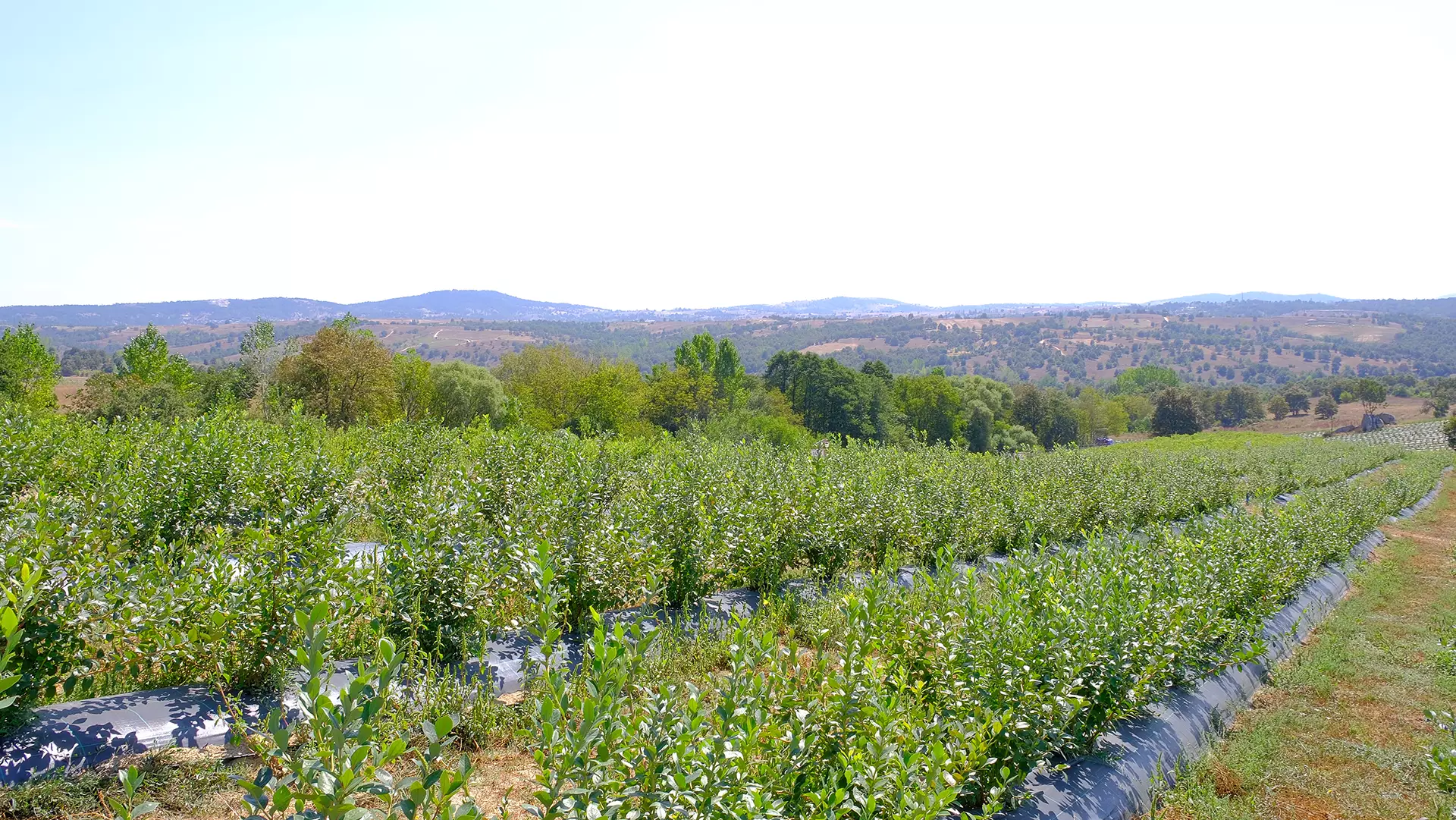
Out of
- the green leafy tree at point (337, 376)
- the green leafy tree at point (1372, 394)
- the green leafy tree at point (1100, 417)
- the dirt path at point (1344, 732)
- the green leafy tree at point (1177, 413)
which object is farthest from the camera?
the green leafy tree at point (1372, 394)

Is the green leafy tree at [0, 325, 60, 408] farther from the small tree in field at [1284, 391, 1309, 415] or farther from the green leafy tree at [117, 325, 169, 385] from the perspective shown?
the small tree in field at [1284, 391, 1309, 415]

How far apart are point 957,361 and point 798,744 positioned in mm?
193254

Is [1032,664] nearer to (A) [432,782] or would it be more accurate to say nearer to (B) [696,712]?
(B) [696,712]

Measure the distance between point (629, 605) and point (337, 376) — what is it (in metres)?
24.9

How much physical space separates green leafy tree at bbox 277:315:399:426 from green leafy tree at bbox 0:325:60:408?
6801 millimetres

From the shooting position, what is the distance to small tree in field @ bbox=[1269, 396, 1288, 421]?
305ft

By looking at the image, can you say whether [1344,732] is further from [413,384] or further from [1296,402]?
[1296,402]

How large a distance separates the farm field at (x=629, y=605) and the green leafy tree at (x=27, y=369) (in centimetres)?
2325

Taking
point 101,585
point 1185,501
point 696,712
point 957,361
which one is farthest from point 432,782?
point 957,361

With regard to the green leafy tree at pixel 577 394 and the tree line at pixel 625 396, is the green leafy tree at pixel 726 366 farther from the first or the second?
the green leafy tree at pixel 577 394

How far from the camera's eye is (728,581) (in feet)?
20.3

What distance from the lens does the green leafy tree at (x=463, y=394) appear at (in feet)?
128

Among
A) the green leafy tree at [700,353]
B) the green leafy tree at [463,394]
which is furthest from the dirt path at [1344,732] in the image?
the green leafy tree at [700,353]

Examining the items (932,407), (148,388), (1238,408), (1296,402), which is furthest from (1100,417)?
(148,388)
